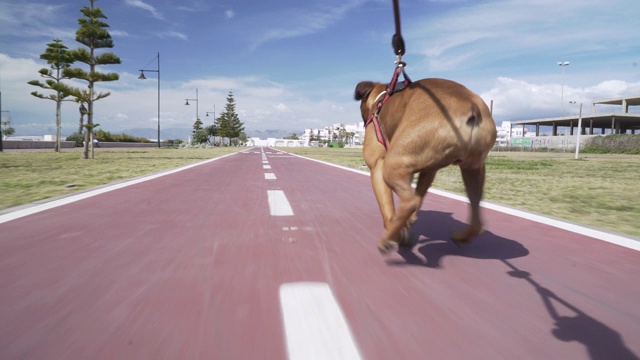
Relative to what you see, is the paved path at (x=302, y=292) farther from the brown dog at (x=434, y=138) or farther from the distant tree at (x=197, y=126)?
the distant tree at (x=197, y=126)

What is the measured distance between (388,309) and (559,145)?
231 ft

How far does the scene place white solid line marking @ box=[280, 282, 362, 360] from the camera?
1.59 metres

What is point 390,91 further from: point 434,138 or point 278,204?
point 278,204

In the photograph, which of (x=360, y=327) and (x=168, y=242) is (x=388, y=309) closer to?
(x=360, y=327)

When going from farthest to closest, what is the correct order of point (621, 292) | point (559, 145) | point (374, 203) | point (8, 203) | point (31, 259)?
point (559, 145) → point (374, 203) → point (8, 203) → point (31, 259) → point (621, 292)

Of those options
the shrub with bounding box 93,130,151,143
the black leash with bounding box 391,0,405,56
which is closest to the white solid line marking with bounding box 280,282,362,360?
the black leash with bounding box 391,0,405,56

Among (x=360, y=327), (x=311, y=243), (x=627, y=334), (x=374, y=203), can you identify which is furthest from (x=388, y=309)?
(x=374, y=203)

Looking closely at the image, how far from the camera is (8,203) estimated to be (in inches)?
219

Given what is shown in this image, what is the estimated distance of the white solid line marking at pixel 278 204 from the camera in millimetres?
4969

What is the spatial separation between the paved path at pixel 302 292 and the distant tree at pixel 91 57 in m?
21.5

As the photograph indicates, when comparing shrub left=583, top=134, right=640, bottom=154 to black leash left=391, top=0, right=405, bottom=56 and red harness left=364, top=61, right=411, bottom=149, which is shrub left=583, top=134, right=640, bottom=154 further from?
black leash left=391, top=0, right=405, bottom=56

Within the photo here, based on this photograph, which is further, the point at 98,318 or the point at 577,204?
the point at 577,204

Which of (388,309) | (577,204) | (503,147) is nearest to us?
(388,309)

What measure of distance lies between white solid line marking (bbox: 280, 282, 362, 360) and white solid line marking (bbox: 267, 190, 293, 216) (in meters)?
2.65
